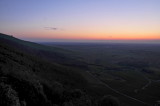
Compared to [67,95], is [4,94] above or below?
above

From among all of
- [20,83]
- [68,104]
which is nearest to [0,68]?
[20,83]

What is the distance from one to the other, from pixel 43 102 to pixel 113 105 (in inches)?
906

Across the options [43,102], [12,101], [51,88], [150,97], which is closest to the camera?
[12,101]

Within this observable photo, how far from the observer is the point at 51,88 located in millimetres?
29125

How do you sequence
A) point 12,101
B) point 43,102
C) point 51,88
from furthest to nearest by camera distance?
point 51,88
point 43,102
point 12,101

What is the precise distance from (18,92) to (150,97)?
226 ft

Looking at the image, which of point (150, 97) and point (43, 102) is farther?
point (150, 97)

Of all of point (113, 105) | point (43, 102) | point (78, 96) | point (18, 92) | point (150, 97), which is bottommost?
point (150, 97)

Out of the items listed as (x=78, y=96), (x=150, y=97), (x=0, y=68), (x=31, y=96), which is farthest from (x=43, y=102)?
(x=150, y=97)

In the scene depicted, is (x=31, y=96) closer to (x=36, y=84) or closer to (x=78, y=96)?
(x=36, y=84)

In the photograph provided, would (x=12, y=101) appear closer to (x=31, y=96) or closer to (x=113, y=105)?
(x=31, y=96)

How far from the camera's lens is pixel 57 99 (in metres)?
28.1

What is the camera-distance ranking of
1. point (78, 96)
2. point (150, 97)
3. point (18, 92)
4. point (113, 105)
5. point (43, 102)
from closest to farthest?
point (18, 92)
point (43, 102)
point (78, 96)
point (113, 105)
point (150, 97)

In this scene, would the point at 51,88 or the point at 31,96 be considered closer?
the point at 31,96
